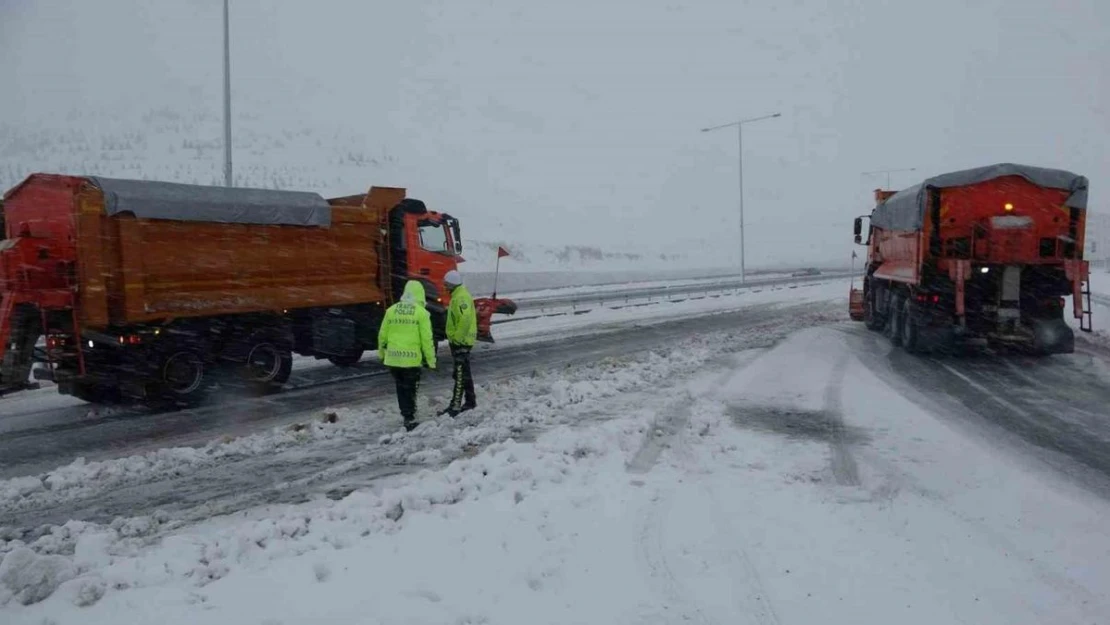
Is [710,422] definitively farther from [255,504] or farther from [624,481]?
[255,504]

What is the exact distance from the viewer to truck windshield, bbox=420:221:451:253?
14.5 metres

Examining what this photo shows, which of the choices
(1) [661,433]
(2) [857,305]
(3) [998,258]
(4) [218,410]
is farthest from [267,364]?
(2) [857,305]

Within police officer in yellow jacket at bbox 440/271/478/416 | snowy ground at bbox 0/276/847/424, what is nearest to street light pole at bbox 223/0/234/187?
snowy ground at bbox 0/276/847/424

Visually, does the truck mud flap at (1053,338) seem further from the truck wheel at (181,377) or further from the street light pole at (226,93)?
the street light pole at (226,93)

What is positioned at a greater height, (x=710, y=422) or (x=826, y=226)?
(x=826, y=226)

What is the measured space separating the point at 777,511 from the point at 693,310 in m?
22.4

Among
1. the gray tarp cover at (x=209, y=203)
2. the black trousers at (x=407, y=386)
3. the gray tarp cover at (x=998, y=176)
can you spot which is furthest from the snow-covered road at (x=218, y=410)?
the gray tarp cover at (x=998, y=176)

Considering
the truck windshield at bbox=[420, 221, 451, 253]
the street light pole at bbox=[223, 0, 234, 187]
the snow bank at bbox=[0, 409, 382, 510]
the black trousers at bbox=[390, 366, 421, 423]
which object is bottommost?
the snow bank at bbox=[0, 409, 382, 510]

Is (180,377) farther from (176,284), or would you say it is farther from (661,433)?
(661,433)

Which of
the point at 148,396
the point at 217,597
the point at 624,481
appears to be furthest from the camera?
the point at 148,396

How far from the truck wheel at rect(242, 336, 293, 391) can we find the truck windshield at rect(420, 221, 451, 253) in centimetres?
353

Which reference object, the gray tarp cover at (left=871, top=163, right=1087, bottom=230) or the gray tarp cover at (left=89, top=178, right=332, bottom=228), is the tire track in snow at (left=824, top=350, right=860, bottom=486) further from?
the gray tarp cover at (left=89, top=178, right=332, bottom=228)

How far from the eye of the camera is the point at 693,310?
2778 centimetres

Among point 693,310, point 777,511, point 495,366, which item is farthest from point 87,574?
point 693,310
